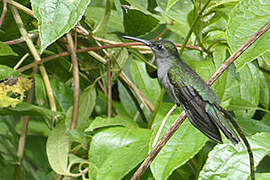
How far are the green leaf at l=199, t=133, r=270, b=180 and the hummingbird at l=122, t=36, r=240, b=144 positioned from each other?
110 millimetres

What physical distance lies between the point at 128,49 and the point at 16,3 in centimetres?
35

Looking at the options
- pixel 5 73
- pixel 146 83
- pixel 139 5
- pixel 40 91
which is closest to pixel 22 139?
pixel 40 91

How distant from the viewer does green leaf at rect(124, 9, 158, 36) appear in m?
1.16

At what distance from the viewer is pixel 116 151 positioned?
2.93 feet

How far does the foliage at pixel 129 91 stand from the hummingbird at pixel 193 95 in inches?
2.9

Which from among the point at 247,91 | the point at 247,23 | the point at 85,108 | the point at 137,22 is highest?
the point at 247,23

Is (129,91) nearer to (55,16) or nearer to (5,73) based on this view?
(5,73)

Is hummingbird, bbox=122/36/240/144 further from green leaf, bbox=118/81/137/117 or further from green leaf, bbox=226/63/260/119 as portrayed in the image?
green leaf, bbox=118/81/137/117

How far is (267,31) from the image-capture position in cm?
72

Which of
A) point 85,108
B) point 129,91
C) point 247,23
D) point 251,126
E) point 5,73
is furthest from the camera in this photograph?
point 129,91

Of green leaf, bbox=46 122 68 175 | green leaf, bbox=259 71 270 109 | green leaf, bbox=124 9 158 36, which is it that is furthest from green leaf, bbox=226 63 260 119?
green leaf, bbox=46 122 68 175

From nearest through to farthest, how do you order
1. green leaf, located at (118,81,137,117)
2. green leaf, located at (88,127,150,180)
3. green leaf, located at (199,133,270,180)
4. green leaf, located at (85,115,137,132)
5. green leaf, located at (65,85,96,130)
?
green leaf, located at (199,133,270,180), green leaf, located at (88,127,150,180), green leaf, located at (85,115,137,132), green leaf, located at (65,85,96,130), green leaf, located at (118,81,137,117)

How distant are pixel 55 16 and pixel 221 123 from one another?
32cm

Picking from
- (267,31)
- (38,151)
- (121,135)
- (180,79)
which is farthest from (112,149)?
(38,151)
